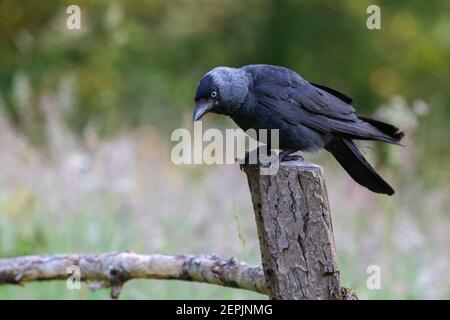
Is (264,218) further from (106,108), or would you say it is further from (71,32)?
(71,32)

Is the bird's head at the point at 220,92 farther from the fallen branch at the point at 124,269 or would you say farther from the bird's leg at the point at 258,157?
the fallen branch at the point at 124,269

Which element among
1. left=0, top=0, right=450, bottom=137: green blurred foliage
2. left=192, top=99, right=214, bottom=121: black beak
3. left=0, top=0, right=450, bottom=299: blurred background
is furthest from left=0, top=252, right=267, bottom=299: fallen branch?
left=0, top=0, right=450, bottom=137: green blurred foliage

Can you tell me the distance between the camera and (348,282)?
4875mm

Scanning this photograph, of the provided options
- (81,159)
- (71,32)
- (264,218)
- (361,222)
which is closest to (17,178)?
(81,159)

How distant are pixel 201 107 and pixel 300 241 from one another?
3.10 ft

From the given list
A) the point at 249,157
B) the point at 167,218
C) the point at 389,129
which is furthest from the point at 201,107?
the point at 167,218

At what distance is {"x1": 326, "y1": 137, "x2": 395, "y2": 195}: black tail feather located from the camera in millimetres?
4047

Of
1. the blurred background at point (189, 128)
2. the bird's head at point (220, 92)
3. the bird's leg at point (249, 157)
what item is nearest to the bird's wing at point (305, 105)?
the bird's head at point (220, 92)

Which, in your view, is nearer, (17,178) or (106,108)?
(17,178)

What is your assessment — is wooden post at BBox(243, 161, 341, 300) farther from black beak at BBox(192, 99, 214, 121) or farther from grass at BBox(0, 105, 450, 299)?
grass at BBox(0, 105, 450, 299)

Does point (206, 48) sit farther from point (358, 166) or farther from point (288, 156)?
point (288, 156)

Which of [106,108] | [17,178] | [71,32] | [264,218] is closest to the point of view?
[264,218]

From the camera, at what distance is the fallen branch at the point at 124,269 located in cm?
353
